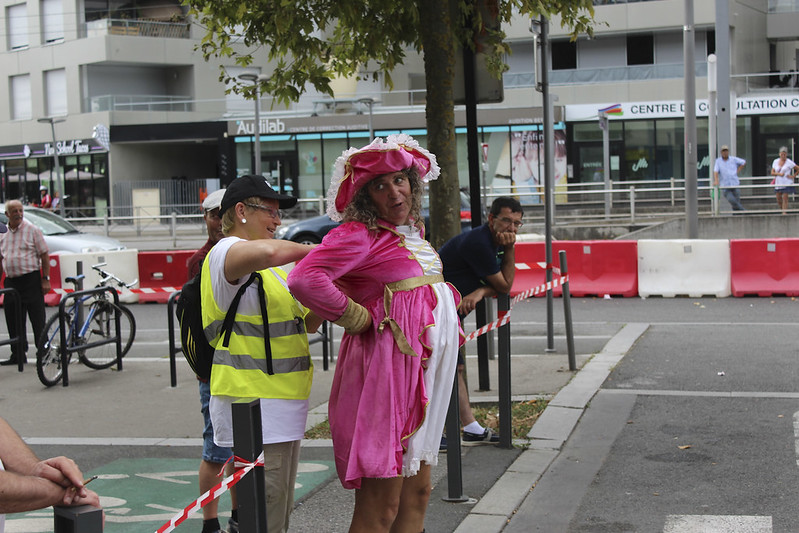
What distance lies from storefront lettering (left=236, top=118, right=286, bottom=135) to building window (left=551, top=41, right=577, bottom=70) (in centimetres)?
1232

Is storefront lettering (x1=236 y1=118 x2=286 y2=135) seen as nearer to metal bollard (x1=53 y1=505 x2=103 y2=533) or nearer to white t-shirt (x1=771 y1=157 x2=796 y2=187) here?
white t-shirt (x1=771 y1=157 x2=796 y2=187)

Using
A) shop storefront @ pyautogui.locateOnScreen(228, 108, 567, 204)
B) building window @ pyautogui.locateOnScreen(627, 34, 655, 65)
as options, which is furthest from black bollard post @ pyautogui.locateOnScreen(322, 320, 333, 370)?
building window @ pyautogui.locateOnScreen(627, 34, 655, 65)

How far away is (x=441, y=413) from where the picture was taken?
12.4ft

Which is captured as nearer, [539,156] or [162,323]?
[162,323]

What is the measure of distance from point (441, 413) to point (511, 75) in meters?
39.6

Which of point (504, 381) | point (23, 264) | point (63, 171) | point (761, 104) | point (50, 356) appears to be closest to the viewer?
point (504, 381)

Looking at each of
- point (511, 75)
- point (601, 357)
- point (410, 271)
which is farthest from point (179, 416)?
point (511, 75)

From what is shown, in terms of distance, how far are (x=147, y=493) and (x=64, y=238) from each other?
1337 cm

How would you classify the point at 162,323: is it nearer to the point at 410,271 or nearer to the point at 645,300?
the point at 645,300

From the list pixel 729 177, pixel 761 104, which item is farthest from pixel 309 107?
pixel 729 177

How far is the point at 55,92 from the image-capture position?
4656 centimetres

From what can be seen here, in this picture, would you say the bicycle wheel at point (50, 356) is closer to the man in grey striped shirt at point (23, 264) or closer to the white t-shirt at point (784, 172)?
the man in grey striped shirt at point (23, 264)

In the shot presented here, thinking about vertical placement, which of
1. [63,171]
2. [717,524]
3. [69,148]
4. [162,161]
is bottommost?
[717,524]

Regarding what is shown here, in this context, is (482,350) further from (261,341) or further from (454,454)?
(261,341)
